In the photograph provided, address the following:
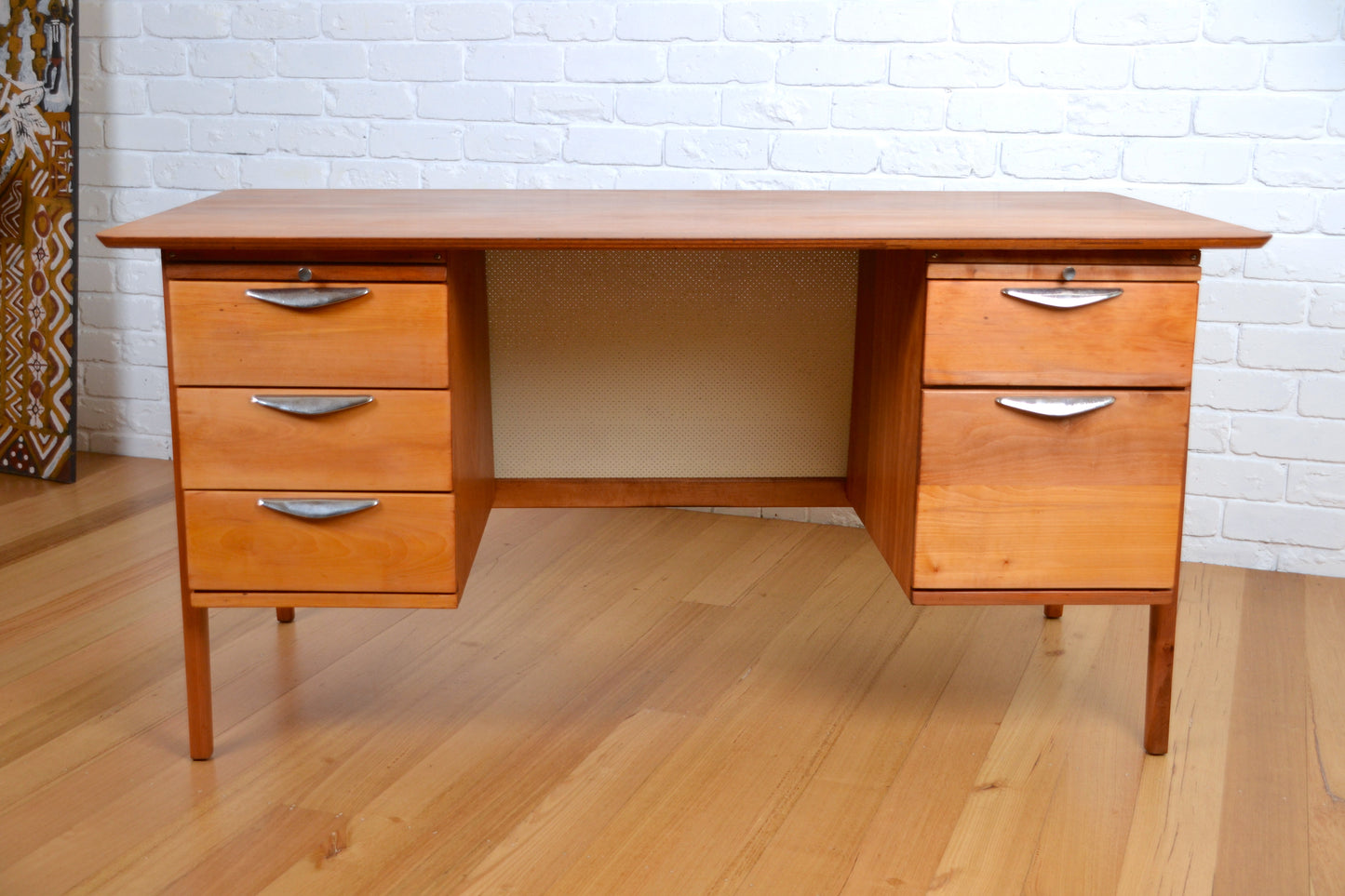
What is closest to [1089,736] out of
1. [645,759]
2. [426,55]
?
[645,759]

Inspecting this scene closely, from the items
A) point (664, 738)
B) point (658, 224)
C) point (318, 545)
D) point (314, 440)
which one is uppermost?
point (658, 224)

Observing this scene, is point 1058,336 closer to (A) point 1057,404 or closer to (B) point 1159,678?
(A) point 1057,404

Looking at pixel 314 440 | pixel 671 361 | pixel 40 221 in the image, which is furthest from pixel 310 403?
pixel 40 221

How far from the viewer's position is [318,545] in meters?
1.63

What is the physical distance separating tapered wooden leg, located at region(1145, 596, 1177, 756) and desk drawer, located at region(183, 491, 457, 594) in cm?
93

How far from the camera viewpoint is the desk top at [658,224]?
153cm

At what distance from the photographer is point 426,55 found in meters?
2.68

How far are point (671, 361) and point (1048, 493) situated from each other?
2.19 ft

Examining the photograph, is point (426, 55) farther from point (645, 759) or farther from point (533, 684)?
point (645, 759)

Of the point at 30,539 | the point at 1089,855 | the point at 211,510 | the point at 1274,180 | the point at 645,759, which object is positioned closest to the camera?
the point at 1089,855

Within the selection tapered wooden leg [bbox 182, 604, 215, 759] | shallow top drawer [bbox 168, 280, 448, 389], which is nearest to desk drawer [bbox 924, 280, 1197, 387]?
shallow top drawer [bbox 168, 280, 448, 389]

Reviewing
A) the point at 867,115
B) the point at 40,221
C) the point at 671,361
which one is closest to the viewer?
the point at 671,361

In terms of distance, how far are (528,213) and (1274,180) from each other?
1425 mm

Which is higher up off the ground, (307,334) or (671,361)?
(307,334)
